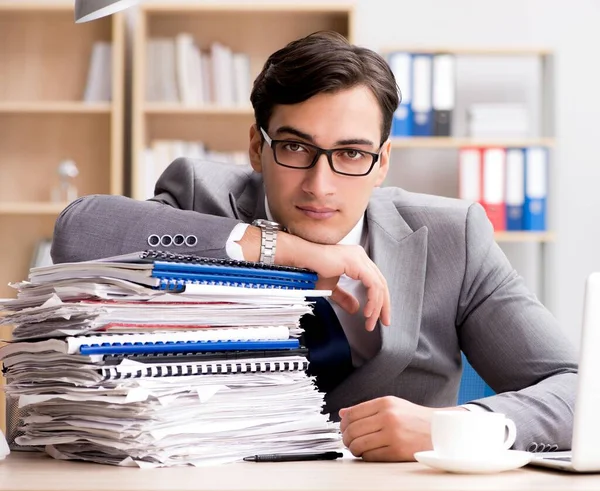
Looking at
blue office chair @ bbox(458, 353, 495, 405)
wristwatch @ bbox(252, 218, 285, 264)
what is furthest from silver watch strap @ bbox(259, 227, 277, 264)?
blue office chair @ bbox(458, 353, 495, 405)

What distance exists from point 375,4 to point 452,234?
9.14ft

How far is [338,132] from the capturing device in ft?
5.17

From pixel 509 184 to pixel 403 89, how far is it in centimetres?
62

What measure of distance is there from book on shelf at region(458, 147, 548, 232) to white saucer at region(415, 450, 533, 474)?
9.95 ft

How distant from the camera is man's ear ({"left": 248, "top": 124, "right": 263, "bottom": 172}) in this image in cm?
178

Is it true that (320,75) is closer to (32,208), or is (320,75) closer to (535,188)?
(535,188)

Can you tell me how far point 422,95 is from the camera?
3955 millimetres

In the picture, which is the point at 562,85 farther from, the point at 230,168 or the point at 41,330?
the point at 41,330

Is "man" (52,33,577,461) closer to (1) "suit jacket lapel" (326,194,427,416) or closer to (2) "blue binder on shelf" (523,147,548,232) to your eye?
(1) "suit jacket lapel" (326,194,427,416)

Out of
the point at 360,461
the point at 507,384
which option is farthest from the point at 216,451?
the point at 507,384

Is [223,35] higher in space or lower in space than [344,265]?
higher

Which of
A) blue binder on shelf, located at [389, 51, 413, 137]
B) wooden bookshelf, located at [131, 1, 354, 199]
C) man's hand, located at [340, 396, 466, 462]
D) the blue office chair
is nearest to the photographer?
man's hand, located at [340, 396, 466, 462]

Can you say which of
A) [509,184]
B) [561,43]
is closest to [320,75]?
[509,184]

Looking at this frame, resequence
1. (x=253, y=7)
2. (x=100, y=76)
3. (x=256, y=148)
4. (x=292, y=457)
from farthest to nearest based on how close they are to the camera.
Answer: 1. (x=100, y=76)
2. (x=253, y=7)
3. (x=256, y=148)
4. (x=292, y=457)
